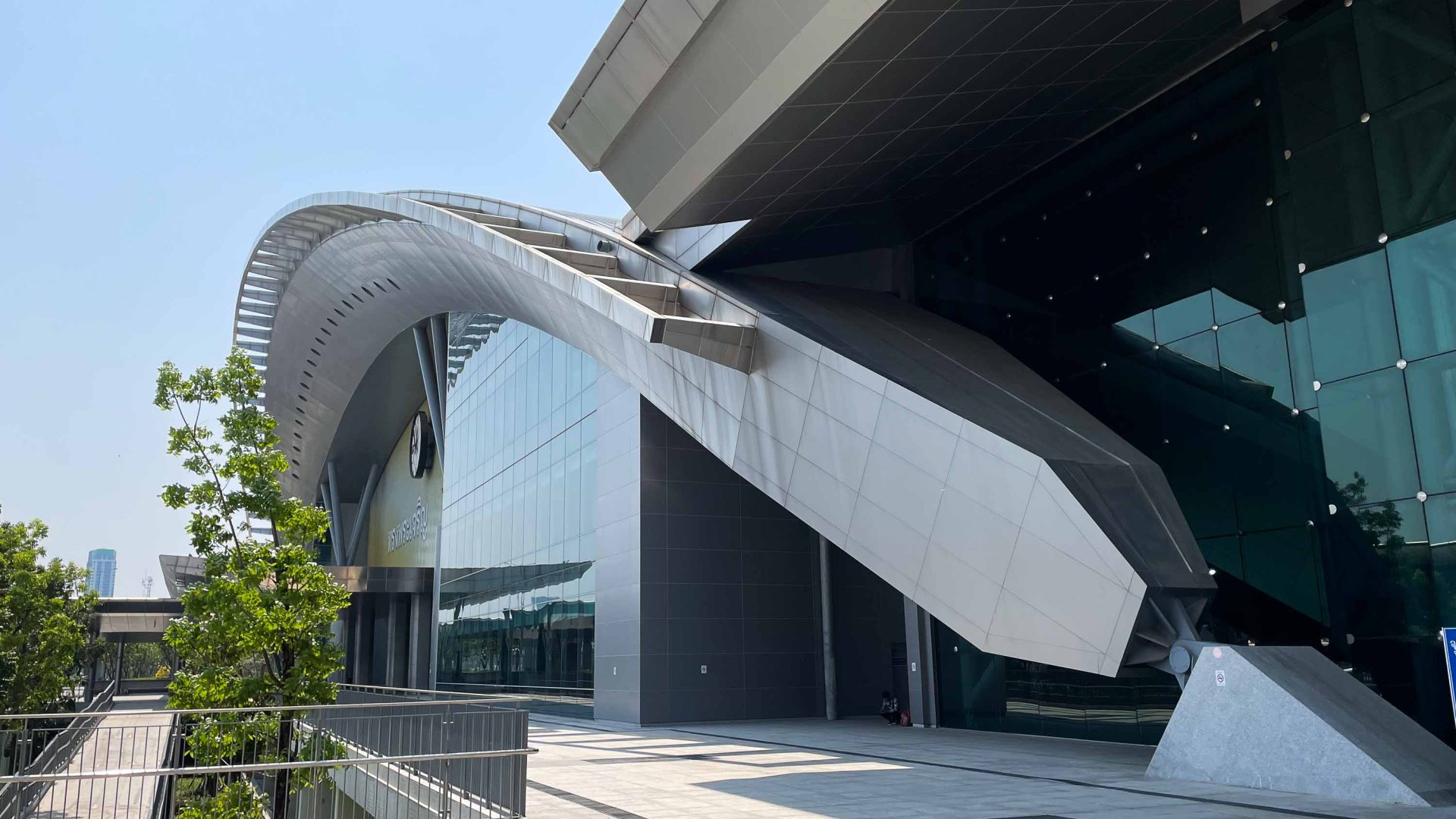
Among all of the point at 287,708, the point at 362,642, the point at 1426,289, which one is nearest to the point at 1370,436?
the point at 1426,289

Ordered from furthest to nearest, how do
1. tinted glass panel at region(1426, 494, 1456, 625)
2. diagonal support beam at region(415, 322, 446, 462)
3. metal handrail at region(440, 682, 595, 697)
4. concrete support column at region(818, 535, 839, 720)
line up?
diagonal support beam at region(415, 322, 446, 462) < metal handrail at region(440, 682, 595, 697) < concrete support column at region(818, 535, 839, 720) < tinted glass panel at region(1426, 494, 1456, 625)

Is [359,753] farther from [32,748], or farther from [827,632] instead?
[827,632]

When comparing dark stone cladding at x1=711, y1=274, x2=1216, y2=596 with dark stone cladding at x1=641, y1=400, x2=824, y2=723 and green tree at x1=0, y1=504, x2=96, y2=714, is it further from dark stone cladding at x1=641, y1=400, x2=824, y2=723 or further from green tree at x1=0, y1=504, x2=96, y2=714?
green tree at x1=0, y1=504, x2=96, y2=714

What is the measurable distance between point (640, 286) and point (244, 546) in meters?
10.3

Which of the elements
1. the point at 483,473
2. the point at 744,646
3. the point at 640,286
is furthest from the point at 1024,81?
the point at 483,473

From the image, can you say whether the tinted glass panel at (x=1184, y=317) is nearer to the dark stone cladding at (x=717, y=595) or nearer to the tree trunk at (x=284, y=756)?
the dark stone cladding at (x=717, y=595)

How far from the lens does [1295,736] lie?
34.6 feet

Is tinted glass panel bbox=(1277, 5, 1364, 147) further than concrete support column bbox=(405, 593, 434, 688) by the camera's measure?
No

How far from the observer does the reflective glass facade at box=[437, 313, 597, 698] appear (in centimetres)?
2975

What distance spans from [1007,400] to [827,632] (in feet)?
38.7

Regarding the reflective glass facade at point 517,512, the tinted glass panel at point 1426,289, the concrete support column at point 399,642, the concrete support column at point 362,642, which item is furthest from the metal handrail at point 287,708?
the concrete support column at point 362,642

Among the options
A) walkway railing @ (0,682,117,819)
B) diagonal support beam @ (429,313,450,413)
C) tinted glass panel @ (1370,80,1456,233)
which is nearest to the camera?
walkway railing @ (0,682,117,819)

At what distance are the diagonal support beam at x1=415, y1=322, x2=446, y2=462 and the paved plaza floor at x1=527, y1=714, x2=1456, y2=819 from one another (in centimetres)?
2911

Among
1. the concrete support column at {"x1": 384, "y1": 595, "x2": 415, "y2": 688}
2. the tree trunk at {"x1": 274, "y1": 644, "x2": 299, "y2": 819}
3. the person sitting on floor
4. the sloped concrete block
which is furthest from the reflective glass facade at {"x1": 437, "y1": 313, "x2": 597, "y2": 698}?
the sloped concrete block
